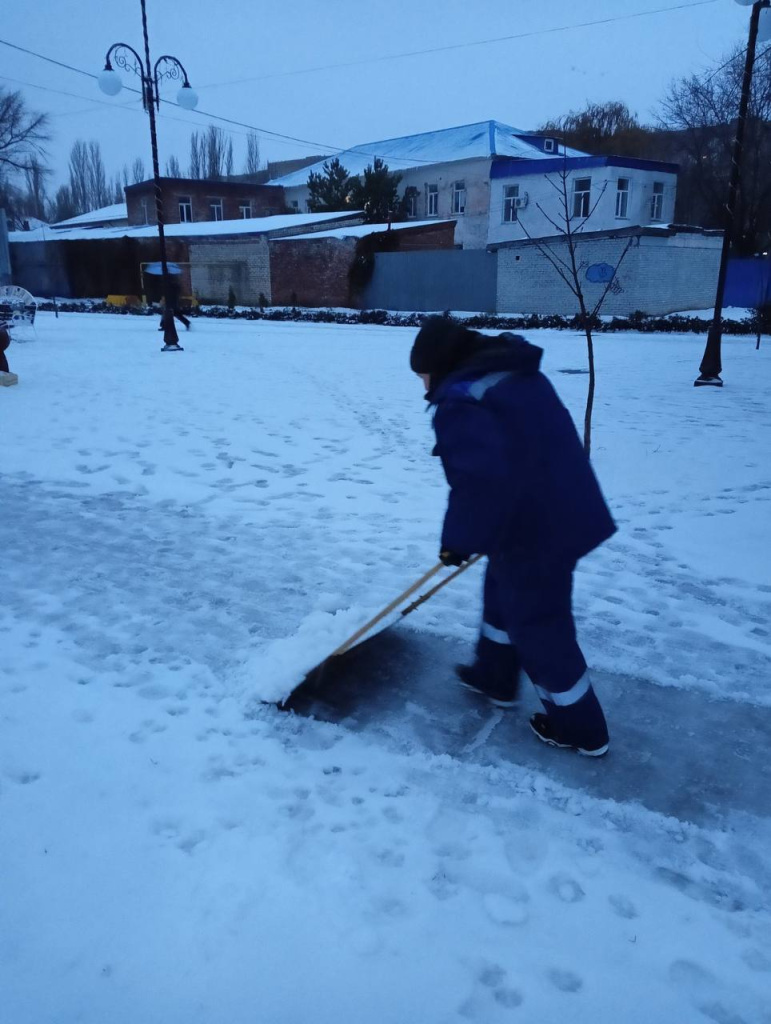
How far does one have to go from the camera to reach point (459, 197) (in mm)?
35406

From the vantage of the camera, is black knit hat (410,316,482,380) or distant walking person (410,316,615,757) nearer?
distant walking person (410,316,615,757)

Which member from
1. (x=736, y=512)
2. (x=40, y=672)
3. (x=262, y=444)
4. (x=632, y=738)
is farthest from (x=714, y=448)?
(x=40, y=672)

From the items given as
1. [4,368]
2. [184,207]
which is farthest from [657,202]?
[4,368]

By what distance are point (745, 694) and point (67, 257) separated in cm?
3977

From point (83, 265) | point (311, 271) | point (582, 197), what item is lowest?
point (311, 271)

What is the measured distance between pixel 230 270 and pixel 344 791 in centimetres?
3111

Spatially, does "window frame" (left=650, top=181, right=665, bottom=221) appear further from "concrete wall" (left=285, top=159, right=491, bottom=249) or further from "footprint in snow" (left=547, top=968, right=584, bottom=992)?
"footprint in snow" (left=547, top=968, right=584, bottom=992)

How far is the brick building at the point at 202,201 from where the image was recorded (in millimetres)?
42000

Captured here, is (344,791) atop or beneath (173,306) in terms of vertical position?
beneath

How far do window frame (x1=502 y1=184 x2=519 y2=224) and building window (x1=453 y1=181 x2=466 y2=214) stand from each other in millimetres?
3493

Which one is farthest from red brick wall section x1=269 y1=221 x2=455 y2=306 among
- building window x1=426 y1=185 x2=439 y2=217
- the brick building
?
the brick building

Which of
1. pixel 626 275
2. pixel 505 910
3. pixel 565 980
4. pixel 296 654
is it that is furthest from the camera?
pixel 626 275

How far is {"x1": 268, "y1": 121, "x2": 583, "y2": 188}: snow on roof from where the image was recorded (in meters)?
34.3

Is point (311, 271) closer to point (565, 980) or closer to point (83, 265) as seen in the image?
point (83, 265)
